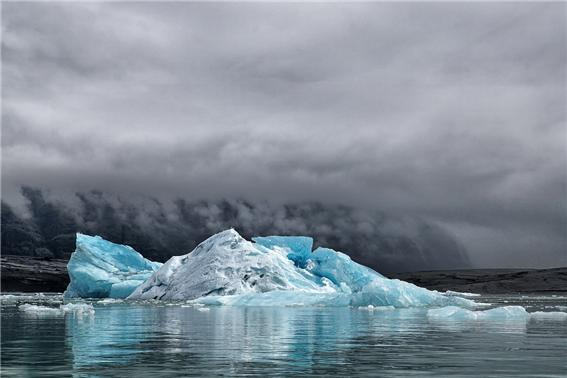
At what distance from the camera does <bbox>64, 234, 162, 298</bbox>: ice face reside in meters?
58.0

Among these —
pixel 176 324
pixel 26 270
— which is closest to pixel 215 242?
pixel 176 324

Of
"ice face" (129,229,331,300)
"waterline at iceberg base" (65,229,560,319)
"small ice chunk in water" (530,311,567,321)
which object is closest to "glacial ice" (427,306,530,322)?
"small ice chunk in water" (530,311,567,321)

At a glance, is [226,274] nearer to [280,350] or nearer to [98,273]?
[98,273]

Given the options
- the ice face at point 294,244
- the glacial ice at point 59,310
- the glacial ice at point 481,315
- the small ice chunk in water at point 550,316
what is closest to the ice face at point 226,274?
the ice face at point 294,244

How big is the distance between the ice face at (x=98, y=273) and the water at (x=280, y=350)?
126 ft

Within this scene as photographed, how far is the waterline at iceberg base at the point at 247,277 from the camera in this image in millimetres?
38312

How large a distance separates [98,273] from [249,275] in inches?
685

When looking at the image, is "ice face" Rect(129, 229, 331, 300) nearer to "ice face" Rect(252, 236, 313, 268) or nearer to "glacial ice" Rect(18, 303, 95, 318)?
"ice face" Rect(252, 236, 313, 268)

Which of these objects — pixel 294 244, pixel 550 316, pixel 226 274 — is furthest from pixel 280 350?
pixel 294 244

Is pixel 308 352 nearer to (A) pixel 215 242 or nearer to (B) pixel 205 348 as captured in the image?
(B) pixel 205 348

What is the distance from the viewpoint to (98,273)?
5938 cm

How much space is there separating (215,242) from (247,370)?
4175 cm

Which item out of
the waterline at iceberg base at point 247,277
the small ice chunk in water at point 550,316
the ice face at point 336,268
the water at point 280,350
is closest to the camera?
the water at point 280,350

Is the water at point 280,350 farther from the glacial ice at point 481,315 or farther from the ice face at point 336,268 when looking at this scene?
the ice face at point 336,268
